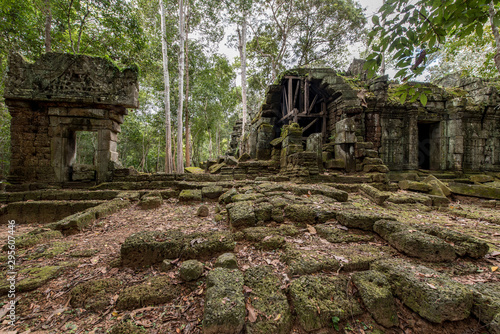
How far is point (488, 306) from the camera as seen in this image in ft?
4.37

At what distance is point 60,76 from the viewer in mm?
6176

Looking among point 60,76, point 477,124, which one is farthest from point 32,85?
point 477,124

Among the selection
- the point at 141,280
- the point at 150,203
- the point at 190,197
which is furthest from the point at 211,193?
the point at 141,280

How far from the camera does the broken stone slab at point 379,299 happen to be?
1438 millimetres

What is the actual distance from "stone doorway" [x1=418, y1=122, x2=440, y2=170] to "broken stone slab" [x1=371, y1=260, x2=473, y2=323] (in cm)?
1221

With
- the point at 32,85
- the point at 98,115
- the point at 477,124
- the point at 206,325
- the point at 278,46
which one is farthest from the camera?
the point at 278,46

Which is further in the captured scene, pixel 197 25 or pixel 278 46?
pixel 278 46

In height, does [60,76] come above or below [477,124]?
above

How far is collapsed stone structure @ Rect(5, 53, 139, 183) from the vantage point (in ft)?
19.7

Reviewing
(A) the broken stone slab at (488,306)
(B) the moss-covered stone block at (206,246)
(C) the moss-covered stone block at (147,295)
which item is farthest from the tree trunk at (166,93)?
(A) the broken stone slab at (488,306)

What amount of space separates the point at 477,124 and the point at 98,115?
17552 millimetres

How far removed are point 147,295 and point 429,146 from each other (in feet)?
47.7

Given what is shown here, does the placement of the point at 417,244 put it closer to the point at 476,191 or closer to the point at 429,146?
the point at 476,191

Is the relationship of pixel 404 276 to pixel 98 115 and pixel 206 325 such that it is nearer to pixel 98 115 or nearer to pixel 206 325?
pixel 206 325
